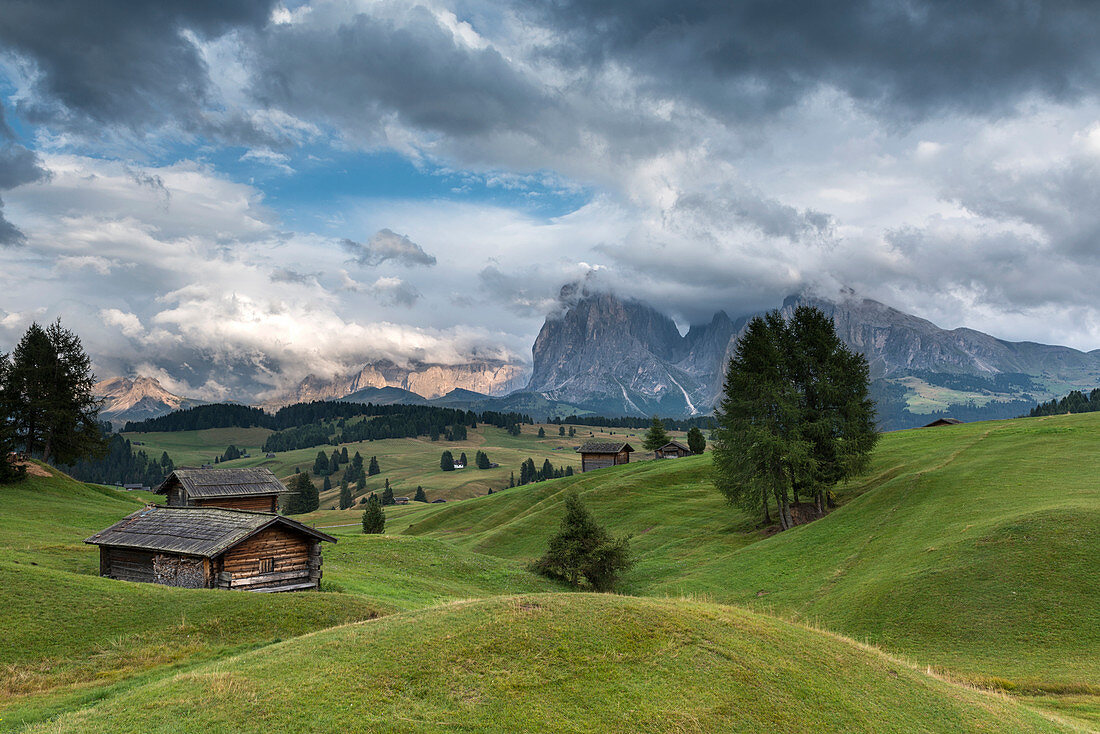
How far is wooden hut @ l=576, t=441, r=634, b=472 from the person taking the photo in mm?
116312

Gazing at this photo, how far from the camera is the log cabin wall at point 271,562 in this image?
31.1m

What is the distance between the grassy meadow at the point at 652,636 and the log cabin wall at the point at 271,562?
2721 millimetres

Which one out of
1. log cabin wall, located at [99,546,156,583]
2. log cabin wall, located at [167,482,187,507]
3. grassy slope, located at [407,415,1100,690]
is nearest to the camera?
grassy slope, located at [407,415,1100,690]

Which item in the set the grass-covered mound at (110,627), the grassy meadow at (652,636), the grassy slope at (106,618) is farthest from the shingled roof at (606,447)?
the grass-covered mound at (110,627)

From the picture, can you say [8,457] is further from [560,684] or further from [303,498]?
[303,498]

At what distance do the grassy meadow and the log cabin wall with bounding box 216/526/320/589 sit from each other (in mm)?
2721

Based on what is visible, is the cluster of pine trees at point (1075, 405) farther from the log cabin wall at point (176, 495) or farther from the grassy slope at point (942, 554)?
the log cabin wall at point (176, 495)

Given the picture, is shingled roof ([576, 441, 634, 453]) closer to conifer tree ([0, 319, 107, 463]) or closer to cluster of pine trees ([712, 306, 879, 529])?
cluster of pine trees ([712, 306, 879, 529])

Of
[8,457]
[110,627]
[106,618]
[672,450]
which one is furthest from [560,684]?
[672,450]

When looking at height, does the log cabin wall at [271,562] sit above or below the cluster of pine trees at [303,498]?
above

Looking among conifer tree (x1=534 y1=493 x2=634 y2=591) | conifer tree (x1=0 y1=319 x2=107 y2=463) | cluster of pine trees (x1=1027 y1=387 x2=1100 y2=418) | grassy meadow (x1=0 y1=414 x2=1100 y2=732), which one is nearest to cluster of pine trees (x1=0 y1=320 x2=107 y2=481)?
conifer tree (x1=0 y1=319 x2=107 y2=463)

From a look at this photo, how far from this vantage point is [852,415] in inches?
2072

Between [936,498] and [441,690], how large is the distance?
41341mm

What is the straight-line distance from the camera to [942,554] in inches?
1266
